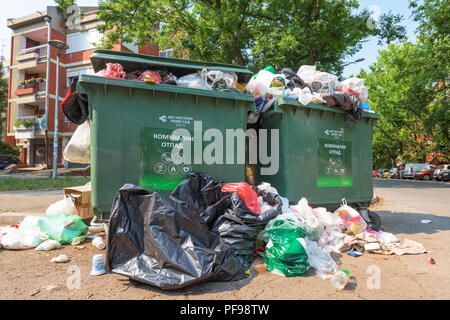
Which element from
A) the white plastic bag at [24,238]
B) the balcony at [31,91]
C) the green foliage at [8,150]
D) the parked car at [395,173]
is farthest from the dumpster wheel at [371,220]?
the parked car at [395,173]

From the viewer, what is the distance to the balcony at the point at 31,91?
62.9 ft

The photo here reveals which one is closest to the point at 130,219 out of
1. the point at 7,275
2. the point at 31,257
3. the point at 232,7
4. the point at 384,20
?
the point at 7,275

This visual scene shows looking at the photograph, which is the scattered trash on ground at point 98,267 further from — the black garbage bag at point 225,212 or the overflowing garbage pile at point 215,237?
the black garbage bag at point 225,212

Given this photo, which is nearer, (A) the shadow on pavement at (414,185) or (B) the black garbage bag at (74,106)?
(B) the black garbage bag at (74,106)

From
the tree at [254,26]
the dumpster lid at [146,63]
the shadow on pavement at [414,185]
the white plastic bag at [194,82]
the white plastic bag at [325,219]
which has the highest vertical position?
the tree at [254,26]

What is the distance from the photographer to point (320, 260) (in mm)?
2457

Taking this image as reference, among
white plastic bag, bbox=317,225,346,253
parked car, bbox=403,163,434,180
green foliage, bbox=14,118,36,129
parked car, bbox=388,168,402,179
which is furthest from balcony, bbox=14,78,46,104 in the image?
parked car, bbox=388,168,402,179

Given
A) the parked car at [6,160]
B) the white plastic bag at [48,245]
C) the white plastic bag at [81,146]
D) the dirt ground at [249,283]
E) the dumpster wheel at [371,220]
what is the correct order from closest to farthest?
the dirt ground at [249,283] → the white plastic bag at [48,245] → the white plastic bag at [81,146] → the dumpster wheel at [371,220] → the parked car at [6,160]

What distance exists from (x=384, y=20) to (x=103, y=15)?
10.3 m

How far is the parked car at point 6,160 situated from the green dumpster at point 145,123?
20.4 metres

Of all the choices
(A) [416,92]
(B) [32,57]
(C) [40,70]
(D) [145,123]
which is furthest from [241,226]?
(C) [40,70]

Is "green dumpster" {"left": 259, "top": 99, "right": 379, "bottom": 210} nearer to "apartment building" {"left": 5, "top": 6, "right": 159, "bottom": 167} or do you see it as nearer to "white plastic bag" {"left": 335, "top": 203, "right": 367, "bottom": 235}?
"white plastic bag" {"left": 335, "top": 203, "right": 367, "bottom": 235}

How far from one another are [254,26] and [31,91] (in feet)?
58.2
